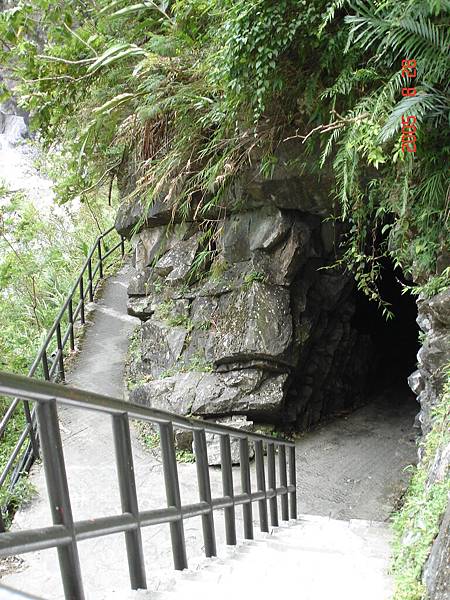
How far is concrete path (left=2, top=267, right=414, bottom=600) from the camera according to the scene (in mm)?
3994

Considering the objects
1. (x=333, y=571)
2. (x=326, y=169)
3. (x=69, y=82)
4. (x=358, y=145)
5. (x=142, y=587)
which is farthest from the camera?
(x=69, y=82)

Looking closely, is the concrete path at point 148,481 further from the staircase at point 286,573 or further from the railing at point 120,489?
the railing at point 120,489

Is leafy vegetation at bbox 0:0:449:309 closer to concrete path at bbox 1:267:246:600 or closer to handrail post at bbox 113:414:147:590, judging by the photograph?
concrete path at bbox 1:267:246:600

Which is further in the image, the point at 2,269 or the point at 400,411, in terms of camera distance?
the point at 2,269

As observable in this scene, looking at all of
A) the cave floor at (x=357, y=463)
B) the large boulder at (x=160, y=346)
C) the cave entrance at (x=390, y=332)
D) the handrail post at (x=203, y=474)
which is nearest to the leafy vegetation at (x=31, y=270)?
the large boulder at (x=160, y=346)

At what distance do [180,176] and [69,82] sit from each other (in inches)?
113

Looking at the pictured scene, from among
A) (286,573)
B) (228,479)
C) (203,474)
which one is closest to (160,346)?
(228,479)

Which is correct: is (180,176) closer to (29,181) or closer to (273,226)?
(273,226)

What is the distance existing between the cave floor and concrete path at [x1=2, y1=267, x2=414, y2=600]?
0.05 ft

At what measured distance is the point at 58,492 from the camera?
1.53 metres

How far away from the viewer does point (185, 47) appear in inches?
254

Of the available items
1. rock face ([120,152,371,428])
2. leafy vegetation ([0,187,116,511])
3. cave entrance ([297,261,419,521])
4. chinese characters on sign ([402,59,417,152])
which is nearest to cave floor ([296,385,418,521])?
cave entrance ([297,261,419,521])

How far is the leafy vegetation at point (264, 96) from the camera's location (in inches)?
162

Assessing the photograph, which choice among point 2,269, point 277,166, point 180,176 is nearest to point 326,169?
point 277,166
